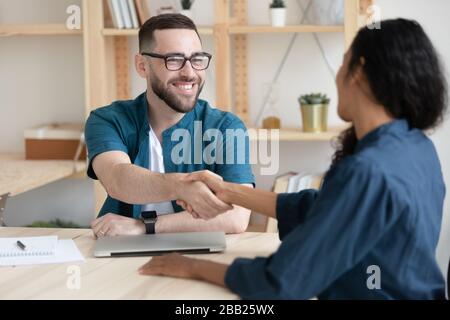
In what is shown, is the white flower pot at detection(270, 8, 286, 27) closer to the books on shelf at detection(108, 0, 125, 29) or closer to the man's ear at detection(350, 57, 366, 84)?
the books on shelf at detection(108, 0, 125, 29)

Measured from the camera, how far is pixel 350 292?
1.69 metres

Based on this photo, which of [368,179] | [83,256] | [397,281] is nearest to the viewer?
[368,179]

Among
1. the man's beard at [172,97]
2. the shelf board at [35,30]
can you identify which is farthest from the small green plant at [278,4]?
the man's beard at [172,97]

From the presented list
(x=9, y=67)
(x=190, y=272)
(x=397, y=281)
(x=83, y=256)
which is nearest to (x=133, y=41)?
(x=9, y=67)

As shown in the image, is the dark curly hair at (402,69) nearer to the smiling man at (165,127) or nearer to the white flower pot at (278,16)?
the smiling man at (165,127)

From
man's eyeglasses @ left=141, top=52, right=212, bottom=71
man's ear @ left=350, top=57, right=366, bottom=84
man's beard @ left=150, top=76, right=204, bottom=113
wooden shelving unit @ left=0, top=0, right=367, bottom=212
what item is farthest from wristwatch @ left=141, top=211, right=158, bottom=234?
wooden shelving unit @ left=0, top=0, right=367, bottom=212

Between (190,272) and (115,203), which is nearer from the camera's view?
(190,272)

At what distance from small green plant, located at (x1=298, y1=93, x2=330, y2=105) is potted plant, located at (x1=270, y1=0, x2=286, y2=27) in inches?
13.7

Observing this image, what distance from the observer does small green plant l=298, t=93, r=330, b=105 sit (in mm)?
3682

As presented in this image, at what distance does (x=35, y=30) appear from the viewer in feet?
12.6

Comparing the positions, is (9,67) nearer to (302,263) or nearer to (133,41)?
(133,41)

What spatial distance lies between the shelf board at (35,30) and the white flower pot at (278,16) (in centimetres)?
93

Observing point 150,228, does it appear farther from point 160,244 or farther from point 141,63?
point 141,63

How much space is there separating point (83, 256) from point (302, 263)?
726mm
